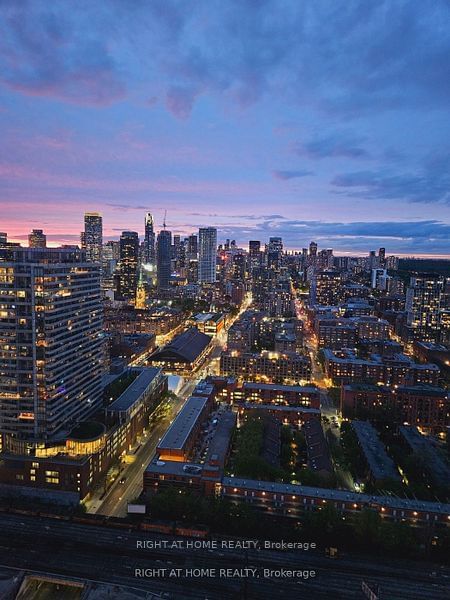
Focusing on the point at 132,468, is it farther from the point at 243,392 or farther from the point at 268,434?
the point at 243,392

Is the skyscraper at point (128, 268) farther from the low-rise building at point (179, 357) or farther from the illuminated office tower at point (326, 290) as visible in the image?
the low-rise building at point (179, 357)

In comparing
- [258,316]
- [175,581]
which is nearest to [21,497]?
[175,581]

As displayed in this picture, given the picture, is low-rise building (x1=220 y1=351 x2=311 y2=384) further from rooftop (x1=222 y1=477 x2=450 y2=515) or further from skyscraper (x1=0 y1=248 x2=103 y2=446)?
rooftop (x1=222 y1=477 x2=450 y2=515)

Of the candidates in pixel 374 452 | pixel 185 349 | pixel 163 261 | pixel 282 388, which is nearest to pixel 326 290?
pixel 163 261

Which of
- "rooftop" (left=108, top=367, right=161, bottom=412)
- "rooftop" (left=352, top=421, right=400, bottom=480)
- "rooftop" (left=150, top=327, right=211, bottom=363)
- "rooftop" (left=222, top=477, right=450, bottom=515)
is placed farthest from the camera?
"rooftop" (left=150, top=327, right=211, bottom=363)

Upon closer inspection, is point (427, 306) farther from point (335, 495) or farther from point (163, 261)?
point (163, 261)

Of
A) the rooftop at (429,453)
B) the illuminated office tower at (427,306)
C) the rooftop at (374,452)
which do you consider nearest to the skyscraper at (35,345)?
the rooftop at (374,452)

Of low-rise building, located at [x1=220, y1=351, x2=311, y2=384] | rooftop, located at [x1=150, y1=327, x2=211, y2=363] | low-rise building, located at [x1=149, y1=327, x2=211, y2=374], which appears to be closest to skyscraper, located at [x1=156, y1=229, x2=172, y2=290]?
rooftop, located at [x1=150, y1=327, x2=211, y2=363]
